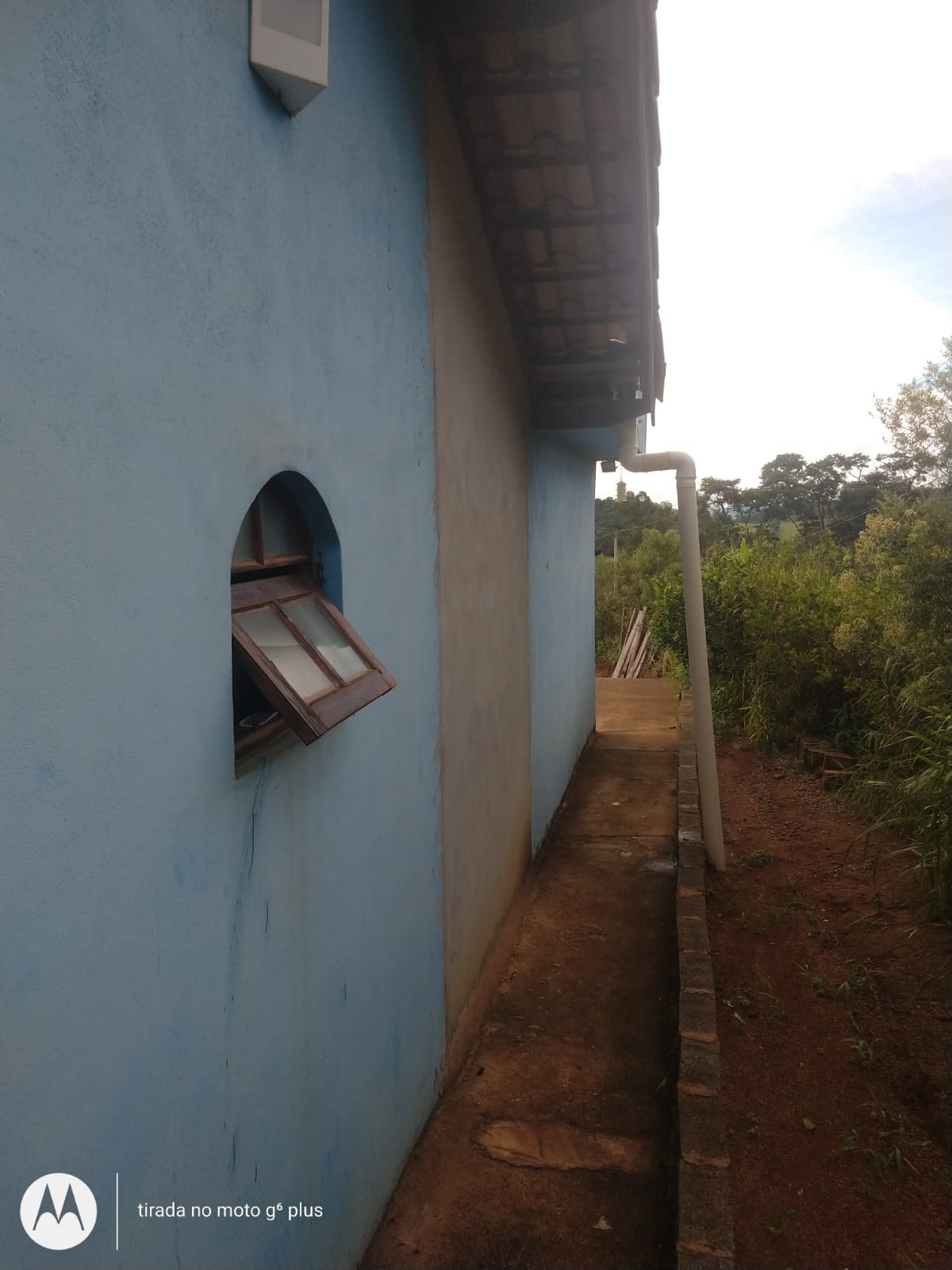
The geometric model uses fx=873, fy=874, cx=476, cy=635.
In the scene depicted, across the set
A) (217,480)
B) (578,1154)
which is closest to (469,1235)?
(578,1154)

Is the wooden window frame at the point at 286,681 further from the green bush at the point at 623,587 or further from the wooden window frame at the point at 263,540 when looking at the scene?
the green bush at the point at 623,587

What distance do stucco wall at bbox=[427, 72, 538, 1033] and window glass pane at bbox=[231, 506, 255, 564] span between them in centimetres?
185

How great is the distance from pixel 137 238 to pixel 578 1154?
3882 mm

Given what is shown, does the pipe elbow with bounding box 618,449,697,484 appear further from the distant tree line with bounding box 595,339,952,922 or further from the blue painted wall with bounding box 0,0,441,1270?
the blue painted wall with bounding box 0,0,441,1270

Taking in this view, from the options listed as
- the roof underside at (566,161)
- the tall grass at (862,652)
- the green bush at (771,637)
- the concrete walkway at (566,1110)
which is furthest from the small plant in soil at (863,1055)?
the green bush at (771,637)

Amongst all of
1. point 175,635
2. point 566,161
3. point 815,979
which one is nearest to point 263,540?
point 175,635

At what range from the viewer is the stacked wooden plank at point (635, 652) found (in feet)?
57.3

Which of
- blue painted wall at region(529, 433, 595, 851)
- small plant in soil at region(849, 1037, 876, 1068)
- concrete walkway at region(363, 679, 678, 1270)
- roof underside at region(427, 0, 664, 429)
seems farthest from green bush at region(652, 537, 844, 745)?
small plant in soil at region(849, 1037, 876, 1068)

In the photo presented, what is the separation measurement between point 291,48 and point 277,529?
4.25 ft

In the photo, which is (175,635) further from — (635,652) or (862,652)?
(635,652)

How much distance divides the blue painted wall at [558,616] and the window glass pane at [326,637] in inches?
180

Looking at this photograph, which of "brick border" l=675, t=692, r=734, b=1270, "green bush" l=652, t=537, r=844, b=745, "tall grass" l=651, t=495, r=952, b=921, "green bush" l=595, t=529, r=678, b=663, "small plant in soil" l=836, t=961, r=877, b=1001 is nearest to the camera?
"brick border" l=675, t=692, r=734, b=1270

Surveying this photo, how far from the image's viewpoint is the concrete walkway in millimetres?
3312

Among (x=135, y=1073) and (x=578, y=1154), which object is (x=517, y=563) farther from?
(x=135, y=1073)
